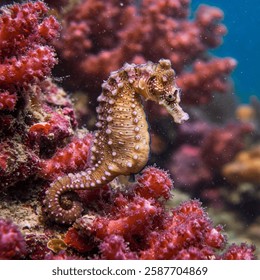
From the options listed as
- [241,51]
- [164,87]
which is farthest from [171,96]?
[241,51]

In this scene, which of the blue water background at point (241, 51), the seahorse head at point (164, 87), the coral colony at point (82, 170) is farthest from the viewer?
the blue water background at point (241, 51)

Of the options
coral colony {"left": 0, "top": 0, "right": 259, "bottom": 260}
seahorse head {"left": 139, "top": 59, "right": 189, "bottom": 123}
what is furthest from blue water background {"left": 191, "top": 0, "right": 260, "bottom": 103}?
coral colony {"left": 0, "top": 0, "right": 259, "bottom": 260}

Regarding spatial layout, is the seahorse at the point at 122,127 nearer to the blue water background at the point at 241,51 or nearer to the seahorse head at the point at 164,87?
the seahorse head at the point at 164,87

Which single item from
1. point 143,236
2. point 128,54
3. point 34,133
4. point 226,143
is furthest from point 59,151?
point 226,143

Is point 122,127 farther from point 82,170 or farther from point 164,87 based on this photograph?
point 82,170

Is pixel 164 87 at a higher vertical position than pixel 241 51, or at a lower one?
lower

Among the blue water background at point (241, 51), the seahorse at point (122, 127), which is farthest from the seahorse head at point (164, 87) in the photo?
the blue water background at point (241, 51)

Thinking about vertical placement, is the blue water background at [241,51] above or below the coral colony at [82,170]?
above

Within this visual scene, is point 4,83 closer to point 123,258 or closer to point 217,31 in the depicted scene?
point 123,258
